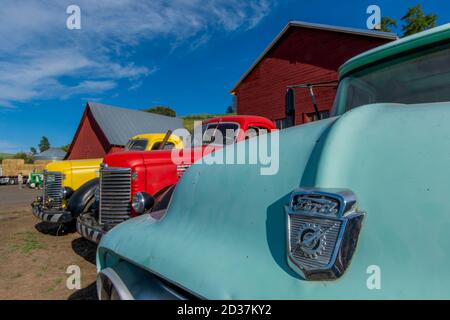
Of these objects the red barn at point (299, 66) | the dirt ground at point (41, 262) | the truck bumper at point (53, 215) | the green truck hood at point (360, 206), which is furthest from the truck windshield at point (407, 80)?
the red barn at point (299, 66)

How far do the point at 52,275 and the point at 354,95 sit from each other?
14.1ft

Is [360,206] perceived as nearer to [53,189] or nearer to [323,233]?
[323,233]

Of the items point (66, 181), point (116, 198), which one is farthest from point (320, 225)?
point (66, 181)

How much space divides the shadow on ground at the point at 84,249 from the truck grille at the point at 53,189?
3.85 feet

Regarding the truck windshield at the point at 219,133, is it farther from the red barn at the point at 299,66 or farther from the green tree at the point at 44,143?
the green tree at the point at 44,143

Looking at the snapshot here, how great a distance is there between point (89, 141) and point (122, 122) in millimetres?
3076

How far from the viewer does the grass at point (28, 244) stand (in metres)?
5.54

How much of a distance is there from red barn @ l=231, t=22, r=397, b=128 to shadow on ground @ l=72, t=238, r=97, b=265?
382 inches

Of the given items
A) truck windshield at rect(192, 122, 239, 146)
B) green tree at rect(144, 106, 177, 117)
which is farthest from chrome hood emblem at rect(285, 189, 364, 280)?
green tree at rect(144, 106, 177, 117)

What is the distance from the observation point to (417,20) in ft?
73.9

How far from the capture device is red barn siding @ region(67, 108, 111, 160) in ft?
80.3
